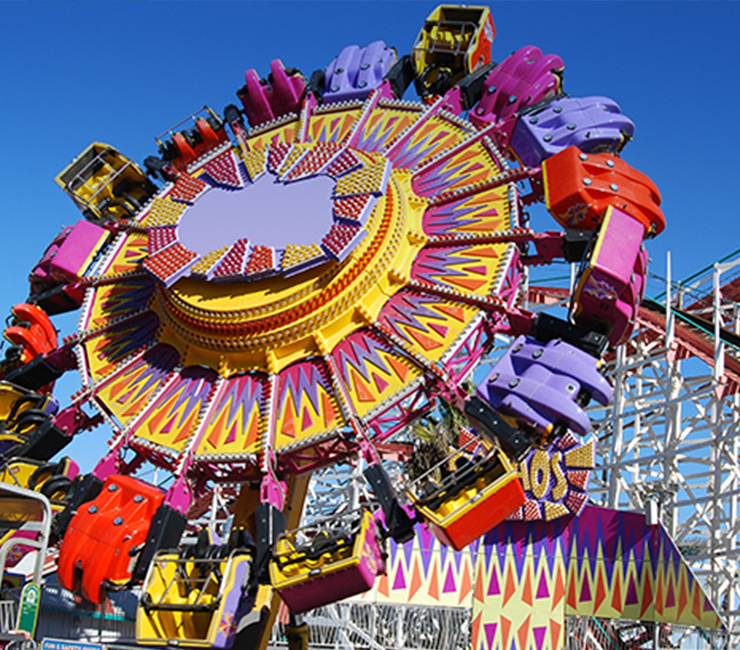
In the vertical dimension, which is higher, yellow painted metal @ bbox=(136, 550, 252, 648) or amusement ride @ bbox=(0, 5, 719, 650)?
amusement ride @ bbox=(0, 5, 719, 650)

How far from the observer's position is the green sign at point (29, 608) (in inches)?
247

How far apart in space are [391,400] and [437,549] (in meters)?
7.18

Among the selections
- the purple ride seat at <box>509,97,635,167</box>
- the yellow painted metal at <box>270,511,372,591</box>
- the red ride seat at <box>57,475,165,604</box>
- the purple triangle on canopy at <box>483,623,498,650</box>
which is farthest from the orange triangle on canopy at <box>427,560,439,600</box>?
the purple ride seat at <box>509,97,635,167</box>

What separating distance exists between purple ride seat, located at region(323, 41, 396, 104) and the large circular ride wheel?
1.79 meters

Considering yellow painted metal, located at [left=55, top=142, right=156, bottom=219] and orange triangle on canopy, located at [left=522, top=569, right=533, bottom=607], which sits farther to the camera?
orange triangle on canopy, located at [left=522, top=569, right=533, bottom=607]

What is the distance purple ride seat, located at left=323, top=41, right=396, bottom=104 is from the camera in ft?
47.0

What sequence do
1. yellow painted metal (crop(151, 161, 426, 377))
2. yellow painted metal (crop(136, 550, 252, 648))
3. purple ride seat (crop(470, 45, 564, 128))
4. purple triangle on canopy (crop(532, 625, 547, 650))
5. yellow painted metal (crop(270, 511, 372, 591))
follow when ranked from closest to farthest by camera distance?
1. yellow painted metal (crop(270, 511, 372, 591))
2. yellow painted metal (crop(136, 550, 252, 648))
3. yellow painted metal (crop(151, 161, 426, 377))
4. purple ride seat (crop(470, 45, 564, 128))
5. purple triangle on canopy (crop(532, 625, 547, 650))

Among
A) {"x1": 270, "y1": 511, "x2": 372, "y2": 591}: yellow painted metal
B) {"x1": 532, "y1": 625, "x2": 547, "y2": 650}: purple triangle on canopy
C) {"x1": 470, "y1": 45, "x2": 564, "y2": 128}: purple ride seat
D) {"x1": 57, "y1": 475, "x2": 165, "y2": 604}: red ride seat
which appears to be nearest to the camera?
{"x1": 270, "y1": 511, "x2": 372, "y2": 591}: yellow painted metal

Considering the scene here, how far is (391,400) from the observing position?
9.63 m

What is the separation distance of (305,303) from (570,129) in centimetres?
438

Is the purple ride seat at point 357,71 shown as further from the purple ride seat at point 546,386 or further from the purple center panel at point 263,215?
the purple ride seat at point 546,386

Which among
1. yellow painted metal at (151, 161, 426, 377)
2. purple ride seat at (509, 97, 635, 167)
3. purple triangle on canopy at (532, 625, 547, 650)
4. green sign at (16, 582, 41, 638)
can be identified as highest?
purple ride seat at (509, 97, 635, 167)

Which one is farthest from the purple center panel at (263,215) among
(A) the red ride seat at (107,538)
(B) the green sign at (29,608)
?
(B) the green sign at (29,608)

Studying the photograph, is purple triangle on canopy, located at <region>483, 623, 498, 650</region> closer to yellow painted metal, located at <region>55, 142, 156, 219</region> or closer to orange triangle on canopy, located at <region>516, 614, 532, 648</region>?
orange triangle on canopy, located at <region>516, 614, 532, 648</region>
